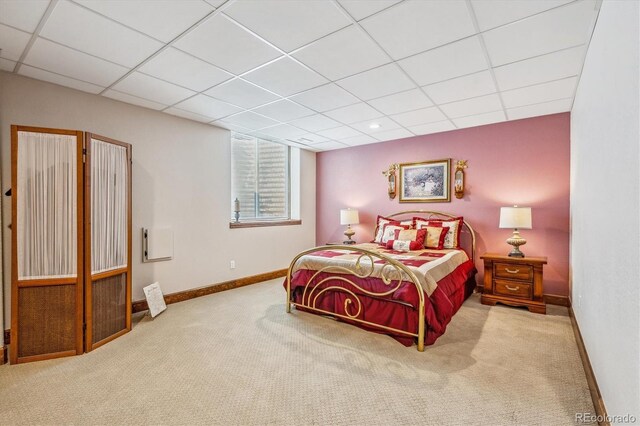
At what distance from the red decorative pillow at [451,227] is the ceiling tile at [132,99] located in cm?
403

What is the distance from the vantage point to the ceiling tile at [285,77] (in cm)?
271

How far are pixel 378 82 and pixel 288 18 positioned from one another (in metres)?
1.27

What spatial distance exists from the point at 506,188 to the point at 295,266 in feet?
10.6

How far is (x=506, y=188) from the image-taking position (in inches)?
173

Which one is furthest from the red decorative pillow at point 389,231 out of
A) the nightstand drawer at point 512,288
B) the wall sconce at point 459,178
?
the nightstand drawer at point 512,288

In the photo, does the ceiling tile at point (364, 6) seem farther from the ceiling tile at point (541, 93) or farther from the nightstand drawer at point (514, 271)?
the nightstand drawer at point (514, 271)

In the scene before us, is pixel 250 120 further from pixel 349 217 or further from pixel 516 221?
pixel 516 221

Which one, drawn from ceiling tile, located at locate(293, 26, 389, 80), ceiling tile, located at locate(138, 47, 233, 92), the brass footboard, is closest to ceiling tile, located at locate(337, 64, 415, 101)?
ceiling tile, located at locate(293, 26, 389, 80)

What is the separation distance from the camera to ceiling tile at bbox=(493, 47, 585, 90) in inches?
99.8

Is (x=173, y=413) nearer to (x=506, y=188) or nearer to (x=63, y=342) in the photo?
(x=63, y=342)

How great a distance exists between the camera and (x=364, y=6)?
6.34 feet

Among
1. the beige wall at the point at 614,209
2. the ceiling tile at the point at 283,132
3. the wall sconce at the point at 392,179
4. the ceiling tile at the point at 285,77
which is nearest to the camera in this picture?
the beige wall at the point at 614,209

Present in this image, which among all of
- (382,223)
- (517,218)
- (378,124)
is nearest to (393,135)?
(378,124)

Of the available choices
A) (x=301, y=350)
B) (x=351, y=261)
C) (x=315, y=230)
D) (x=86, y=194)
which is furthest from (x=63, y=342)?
(x=315, y=230)
